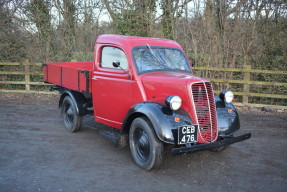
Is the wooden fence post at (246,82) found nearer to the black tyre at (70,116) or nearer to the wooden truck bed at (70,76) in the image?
the wooden truck bed at (70,76)

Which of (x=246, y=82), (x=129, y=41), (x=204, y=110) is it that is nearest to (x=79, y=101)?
(x=129, y=41)

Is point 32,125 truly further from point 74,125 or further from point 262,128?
point 262,128

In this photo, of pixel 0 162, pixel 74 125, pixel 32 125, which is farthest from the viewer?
pixel 32 125

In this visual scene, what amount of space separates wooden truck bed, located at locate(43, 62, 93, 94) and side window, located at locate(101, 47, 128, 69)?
0.42m

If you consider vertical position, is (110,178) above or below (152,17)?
below

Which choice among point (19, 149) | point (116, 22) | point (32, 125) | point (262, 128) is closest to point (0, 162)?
point (19, 149)

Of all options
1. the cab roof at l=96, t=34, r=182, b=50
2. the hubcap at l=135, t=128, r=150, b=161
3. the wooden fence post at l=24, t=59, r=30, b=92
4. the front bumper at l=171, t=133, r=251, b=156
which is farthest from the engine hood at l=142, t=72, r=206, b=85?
the wooden fence post at l=24, t=59, r=30, b=92

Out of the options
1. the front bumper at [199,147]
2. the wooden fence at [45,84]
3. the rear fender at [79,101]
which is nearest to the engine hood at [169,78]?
the front bumper at [199,147]

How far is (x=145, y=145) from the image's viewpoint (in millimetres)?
4262

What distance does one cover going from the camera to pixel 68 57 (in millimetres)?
12484

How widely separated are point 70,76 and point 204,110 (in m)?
3.09

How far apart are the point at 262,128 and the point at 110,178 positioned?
14.4 feet

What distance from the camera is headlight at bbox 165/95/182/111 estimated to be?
→ 3980mm

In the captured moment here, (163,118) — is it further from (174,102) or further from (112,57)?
(112,57)
